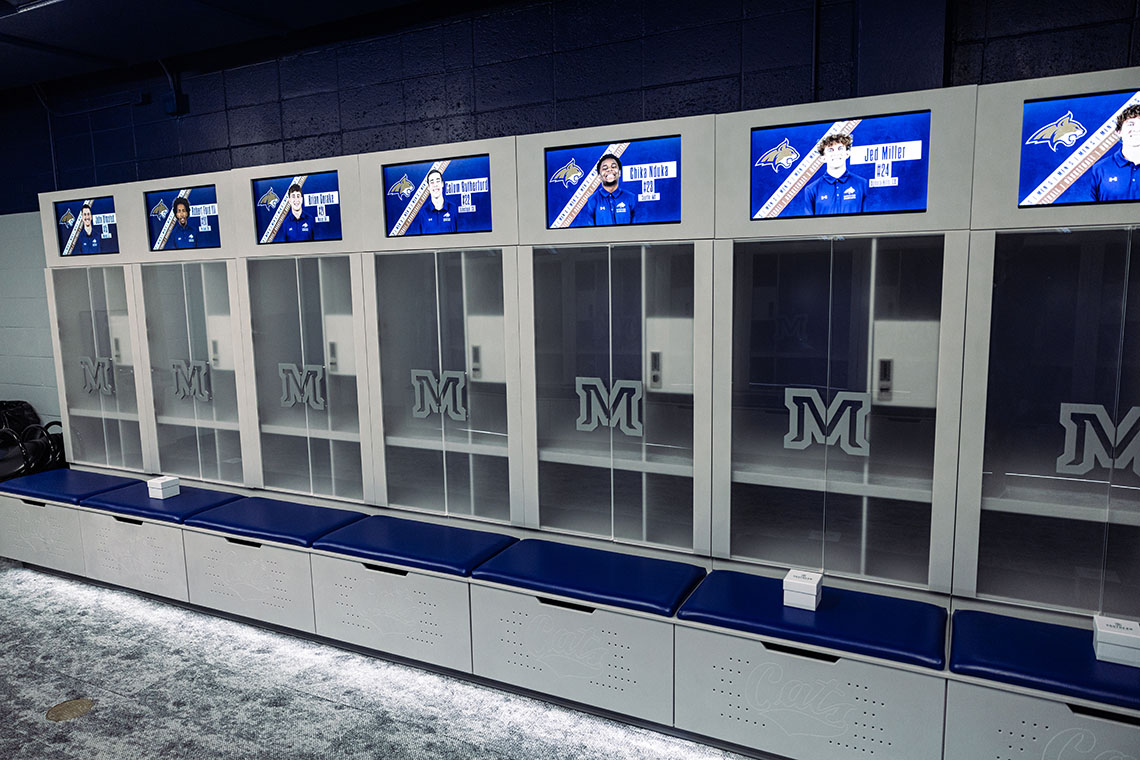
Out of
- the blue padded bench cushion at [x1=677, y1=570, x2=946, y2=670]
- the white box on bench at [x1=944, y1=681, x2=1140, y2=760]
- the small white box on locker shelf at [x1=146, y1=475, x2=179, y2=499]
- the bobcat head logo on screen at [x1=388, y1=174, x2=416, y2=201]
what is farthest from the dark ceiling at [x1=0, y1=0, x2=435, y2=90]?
the white box on bench at [x1=944, y1=681, x2=1140, y2=760]

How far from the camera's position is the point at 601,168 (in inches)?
115

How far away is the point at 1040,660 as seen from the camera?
2141mm

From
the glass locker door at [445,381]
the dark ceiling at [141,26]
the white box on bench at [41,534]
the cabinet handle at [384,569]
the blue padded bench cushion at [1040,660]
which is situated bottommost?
the white box on bench at [41,534]

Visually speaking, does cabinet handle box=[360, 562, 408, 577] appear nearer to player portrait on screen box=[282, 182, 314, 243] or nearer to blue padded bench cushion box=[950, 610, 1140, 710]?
player portrait on screen box=[282, 182, 314, 243]

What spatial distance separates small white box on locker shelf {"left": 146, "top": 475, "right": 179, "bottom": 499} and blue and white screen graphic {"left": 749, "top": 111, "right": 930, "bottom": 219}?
337cm

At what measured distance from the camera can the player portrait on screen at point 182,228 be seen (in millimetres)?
4008

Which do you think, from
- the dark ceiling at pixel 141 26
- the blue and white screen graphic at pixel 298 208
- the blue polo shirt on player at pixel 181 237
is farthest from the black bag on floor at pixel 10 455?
the blue and white screen graphic at pixel 298 208

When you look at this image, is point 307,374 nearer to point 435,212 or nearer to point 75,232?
point 435,212

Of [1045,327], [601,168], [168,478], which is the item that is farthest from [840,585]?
[168,478]

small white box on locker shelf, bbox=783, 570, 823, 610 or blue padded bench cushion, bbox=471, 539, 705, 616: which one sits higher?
small white box on locker shelf, bbox=783, 570, 823, 610

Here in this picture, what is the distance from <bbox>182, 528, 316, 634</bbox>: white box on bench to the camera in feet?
11.0

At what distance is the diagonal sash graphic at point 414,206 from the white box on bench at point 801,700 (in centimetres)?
213

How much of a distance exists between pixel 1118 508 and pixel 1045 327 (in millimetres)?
616

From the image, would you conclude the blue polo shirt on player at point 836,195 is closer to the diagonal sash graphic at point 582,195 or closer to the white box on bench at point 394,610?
the diagonal sash graphic at point 582,195
